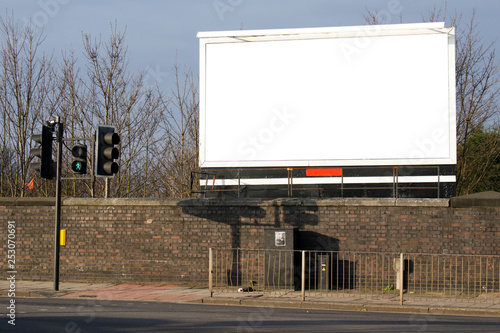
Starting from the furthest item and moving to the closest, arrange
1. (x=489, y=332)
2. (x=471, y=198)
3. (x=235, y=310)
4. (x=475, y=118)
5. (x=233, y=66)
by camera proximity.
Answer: (x=475, y=118)
(x=233, y=66)
(x=471, y=198)
(x=235, y=310)
(x=489, y=332)

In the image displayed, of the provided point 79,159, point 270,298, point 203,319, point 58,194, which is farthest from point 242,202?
point 203,319

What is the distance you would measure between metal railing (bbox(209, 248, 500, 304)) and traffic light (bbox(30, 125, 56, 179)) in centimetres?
438

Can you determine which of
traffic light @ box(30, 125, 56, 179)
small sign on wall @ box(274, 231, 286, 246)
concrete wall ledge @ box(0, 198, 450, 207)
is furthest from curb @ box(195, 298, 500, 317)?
traffic light @ box(30, 125, 56, 179)

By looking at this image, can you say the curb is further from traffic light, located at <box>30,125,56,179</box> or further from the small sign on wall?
traffic light, located at <box>30,125,56,179</box>

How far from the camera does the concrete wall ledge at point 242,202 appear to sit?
567 inches

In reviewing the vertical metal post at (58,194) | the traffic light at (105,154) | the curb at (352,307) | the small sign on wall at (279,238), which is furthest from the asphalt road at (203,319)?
the traffic light at (105,154)

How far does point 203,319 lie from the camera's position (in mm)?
9883

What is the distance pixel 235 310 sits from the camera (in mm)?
11492

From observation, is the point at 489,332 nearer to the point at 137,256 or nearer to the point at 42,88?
the point at 137,256

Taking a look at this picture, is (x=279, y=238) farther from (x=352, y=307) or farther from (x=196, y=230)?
(x=352, y=307)

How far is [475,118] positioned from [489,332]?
17266mm

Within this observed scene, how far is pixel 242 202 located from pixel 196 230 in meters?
1.44

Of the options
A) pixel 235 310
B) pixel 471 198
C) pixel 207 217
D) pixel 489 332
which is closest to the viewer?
pixel 489 332

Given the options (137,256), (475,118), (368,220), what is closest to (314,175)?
(368,220)
